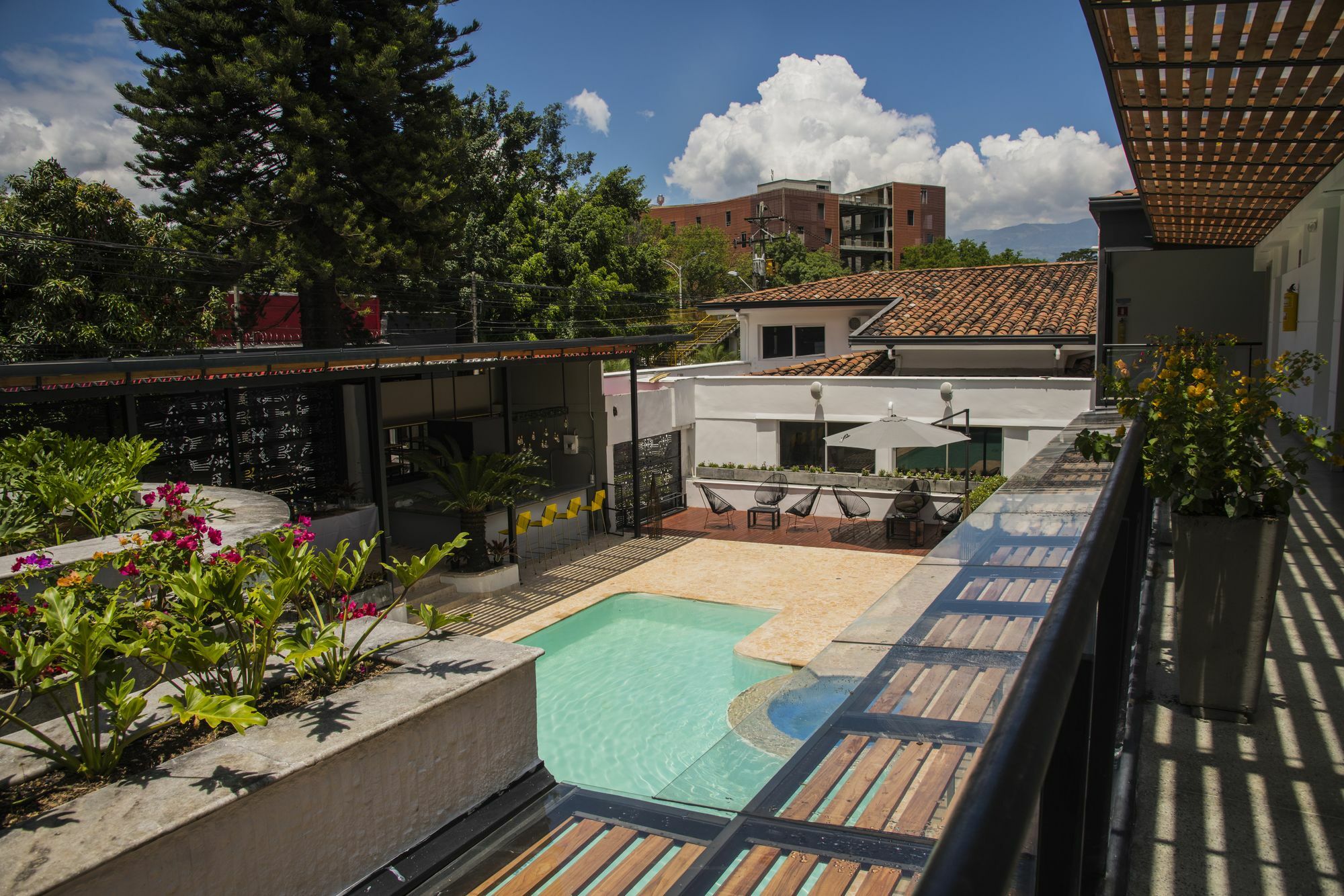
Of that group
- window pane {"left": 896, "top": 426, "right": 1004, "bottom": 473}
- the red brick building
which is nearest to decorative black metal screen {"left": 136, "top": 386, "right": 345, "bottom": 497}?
window pane {"left": 896, "top": 426, "right": 1004, "bottom": 473}

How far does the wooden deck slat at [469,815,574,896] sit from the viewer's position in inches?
123

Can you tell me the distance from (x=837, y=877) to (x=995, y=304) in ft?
80.7

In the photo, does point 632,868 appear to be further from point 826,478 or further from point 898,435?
point 826,478

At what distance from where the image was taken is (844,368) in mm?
23484

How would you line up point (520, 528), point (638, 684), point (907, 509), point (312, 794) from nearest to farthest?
1. point (312, 794)
2. point (638, 684)
3. point (520, 528)
4. point (907, 509)

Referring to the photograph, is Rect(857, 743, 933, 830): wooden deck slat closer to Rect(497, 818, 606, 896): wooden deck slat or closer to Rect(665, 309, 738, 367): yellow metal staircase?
Rect(497, 818, 606, 896): wooden deck slat

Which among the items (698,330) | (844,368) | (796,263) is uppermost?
(796,263)

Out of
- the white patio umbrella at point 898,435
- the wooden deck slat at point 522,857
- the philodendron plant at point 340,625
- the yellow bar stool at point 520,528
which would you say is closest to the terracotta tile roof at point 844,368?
the white patio umbrella at point 898,435

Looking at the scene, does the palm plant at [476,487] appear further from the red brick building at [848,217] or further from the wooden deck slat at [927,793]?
the red brick building at [848,217]

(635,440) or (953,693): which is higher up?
(953,693)

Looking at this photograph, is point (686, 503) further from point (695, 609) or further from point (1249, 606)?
point (1249, 606)

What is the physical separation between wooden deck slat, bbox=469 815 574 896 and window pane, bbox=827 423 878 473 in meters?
18.6

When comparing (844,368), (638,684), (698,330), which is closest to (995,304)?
(844,368)

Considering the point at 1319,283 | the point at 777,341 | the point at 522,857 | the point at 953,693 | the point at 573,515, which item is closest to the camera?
the point at 953,693
